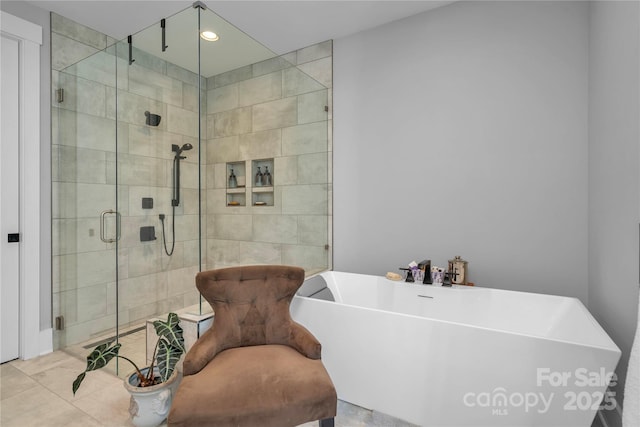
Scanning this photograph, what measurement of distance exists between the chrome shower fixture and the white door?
117 cm

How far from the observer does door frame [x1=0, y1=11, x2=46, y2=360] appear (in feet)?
7.86

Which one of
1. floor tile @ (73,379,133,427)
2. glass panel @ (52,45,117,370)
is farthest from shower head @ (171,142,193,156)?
floor tile @ (73,379,133,427)

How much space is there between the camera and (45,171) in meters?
2.53

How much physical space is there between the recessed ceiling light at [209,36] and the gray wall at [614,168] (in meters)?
2.15

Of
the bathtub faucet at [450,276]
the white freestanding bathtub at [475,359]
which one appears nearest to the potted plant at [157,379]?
the white freestanding bathtub at [475,359]

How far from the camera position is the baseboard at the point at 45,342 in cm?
250

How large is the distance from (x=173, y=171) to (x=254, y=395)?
1440 mm

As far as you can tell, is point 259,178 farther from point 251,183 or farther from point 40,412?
point 40,412

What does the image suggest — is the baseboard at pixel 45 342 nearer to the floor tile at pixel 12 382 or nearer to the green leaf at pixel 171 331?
the floor tile at pixel 12 382

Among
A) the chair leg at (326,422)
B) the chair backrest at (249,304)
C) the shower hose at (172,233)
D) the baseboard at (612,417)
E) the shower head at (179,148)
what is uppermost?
the shower head at (179,148)

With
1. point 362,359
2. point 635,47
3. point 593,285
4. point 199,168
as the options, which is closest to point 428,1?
point 635,47

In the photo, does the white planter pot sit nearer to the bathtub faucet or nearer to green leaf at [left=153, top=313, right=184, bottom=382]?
green leaf at [left=153, top=313, right=184, bottom=382]

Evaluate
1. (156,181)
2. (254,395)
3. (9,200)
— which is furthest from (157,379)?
(9,200)

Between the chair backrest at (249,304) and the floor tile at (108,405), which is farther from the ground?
the chair backrest at (249,304)
